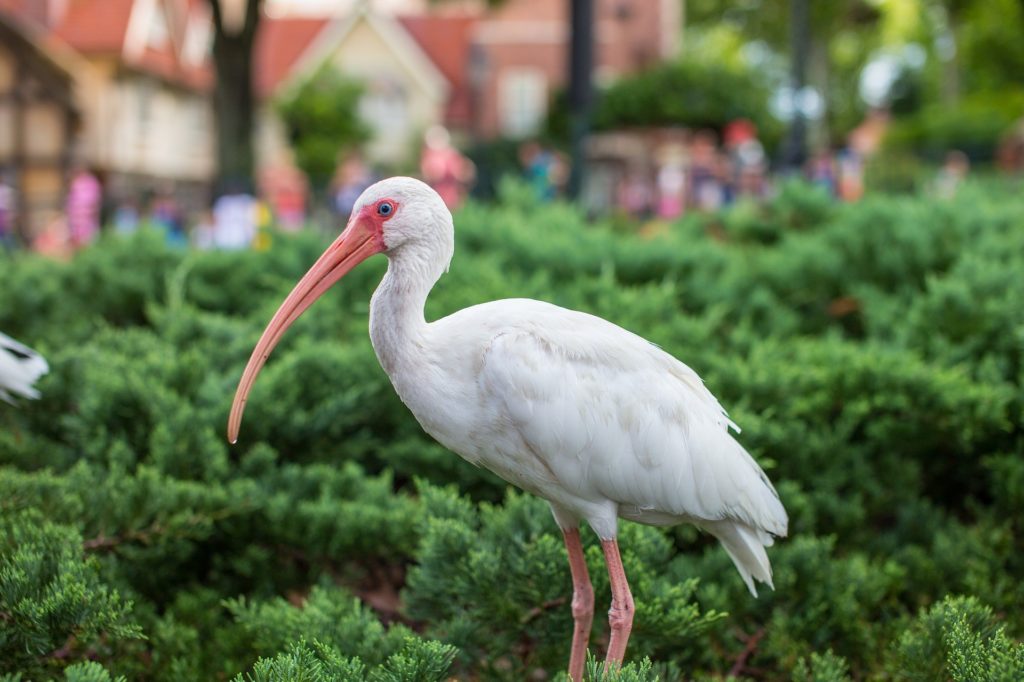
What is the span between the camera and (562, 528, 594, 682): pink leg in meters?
3.42

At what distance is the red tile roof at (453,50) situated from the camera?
41562 millimetres

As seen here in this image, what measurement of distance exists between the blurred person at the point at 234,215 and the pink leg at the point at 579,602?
39.2 ft

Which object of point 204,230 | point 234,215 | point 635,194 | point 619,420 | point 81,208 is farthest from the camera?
point 635,194

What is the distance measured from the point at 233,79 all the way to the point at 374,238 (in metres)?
20.5

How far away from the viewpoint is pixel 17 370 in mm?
4441

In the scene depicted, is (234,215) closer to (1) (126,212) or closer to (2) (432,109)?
(1) (126,212)

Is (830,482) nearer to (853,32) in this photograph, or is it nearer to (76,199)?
(76,199)

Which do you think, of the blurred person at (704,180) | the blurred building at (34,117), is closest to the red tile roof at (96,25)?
the blurred building at (34,117)

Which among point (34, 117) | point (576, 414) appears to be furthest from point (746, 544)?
point (34, 117)

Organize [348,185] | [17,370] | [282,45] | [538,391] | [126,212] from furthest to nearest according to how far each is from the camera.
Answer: [282,45] → [126,212] → [348,185] → [17,370] → [538,391]

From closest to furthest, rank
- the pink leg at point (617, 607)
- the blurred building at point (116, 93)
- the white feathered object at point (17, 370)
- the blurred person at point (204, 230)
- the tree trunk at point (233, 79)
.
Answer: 1. the pink leg at point (617, 607)
2. the white feathered object at point (17, 370)
3. the blurred person at point (204, 230)
4. the tree trunk at point (233, 79)
5. the blurred building at point (116, 93)

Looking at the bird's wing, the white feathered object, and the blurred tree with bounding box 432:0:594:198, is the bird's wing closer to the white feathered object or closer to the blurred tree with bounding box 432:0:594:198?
the white feathered object

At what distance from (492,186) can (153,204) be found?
24.0 ft

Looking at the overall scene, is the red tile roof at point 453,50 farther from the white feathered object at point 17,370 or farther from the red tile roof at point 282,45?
the white feathered object at point 17,370
